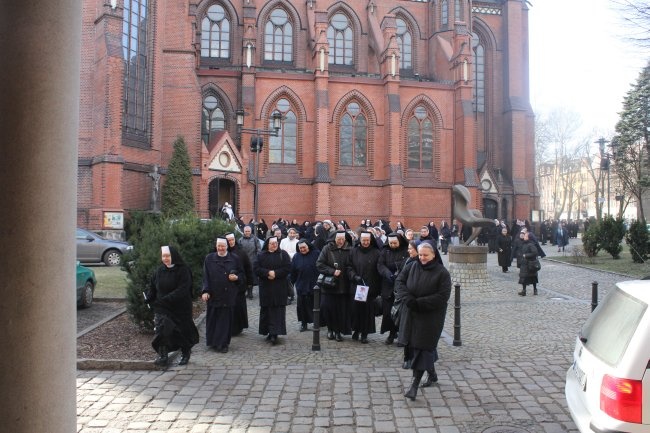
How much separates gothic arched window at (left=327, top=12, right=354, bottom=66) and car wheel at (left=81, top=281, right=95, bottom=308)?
31.8 m

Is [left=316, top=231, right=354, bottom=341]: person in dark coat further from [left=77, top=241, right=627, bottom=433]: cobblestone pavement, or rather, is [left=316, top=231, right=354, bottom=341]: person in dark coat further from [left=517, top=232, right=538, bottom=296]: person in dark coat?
[left=517, top=232, right=538, bottom=296]: person in dark coat

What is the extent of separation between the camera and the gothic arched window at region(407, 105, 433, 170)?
36.7 meters

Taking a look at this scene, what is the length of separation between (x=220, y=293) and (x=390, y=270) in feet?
8.94

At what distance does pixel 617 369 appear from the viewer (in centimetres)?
335

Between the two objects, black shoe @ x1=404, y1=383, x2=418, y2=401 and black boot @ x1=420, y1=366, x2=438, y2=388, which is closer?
black shoe @ x1=404, y1=383, x2=418, y2=401

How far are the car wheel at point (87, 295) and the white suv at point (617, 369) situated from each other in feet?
32.4

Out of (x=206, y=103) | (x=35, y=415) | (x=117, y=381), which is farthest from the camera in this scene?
(x=206, y=103)

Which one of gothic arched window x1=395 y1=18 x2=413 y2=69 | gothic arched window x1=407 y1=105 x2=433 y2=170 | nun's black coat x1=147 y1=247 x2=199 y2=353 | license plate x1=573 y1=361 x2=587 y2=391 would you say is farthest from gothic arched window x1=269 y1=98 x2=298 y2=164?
license plate x1=573 y1=361 x2=587 y2=391

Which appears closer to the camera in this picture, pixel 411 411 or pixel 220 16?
pixel 411 411

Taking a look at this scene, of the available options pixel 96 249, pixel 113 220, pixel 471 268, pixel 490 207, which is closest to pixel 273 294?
pixel 471 268

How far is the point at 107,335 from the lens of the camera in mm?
9000

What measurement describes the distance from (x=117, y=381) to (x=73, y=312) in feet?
15.7

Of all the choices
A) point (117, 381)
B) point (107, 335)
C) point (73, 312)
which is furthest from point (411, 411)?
point (107, 335)

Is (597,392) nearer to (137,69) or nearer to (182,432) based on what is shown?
(182,432)
